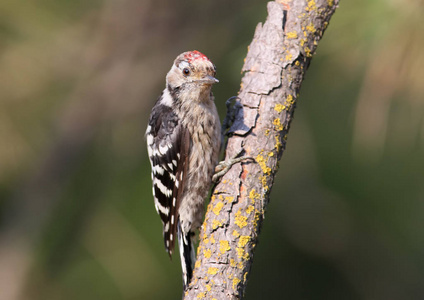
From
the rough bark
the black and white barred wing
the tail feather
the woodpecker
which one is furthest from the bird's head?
the tail feather

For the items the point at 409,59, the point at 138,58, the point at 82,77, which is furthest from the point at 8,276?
the point at 409,59

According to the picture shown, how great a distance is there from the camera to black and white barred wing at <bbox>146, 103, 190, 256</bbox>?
8.55ft

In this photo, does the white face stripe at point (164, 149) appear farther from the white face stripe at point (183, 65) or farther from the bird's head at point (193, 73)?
the white face stripe at point (183, 65)

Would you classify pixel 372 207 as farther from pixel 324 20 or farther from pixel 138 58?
pixel 138 58

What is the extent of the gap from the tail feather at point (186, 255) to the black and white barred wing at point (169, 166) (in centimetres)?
9

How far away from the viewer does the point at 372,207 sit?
2.75 meters

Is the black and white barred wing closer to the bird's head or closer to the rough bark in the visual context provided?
the bird's head

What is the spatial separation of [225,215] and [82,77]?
67.7 inches

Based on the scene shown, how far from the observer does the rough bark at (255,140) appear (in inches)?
74.7

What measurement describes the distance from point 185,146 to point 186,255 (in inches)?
22.2

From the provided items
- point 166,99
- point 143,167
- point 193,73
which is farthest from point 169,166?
point 143,167

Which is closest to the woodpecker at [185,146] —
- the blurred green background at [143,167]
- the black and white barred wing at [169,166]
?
the black and white barred wing at [169,166]

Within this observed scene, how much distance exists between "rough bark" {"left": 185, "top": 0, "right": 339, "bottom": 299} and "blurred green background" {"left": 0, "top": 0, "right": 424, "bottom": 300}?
11.0 inches

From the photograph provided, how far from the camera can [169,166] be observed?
264cm
